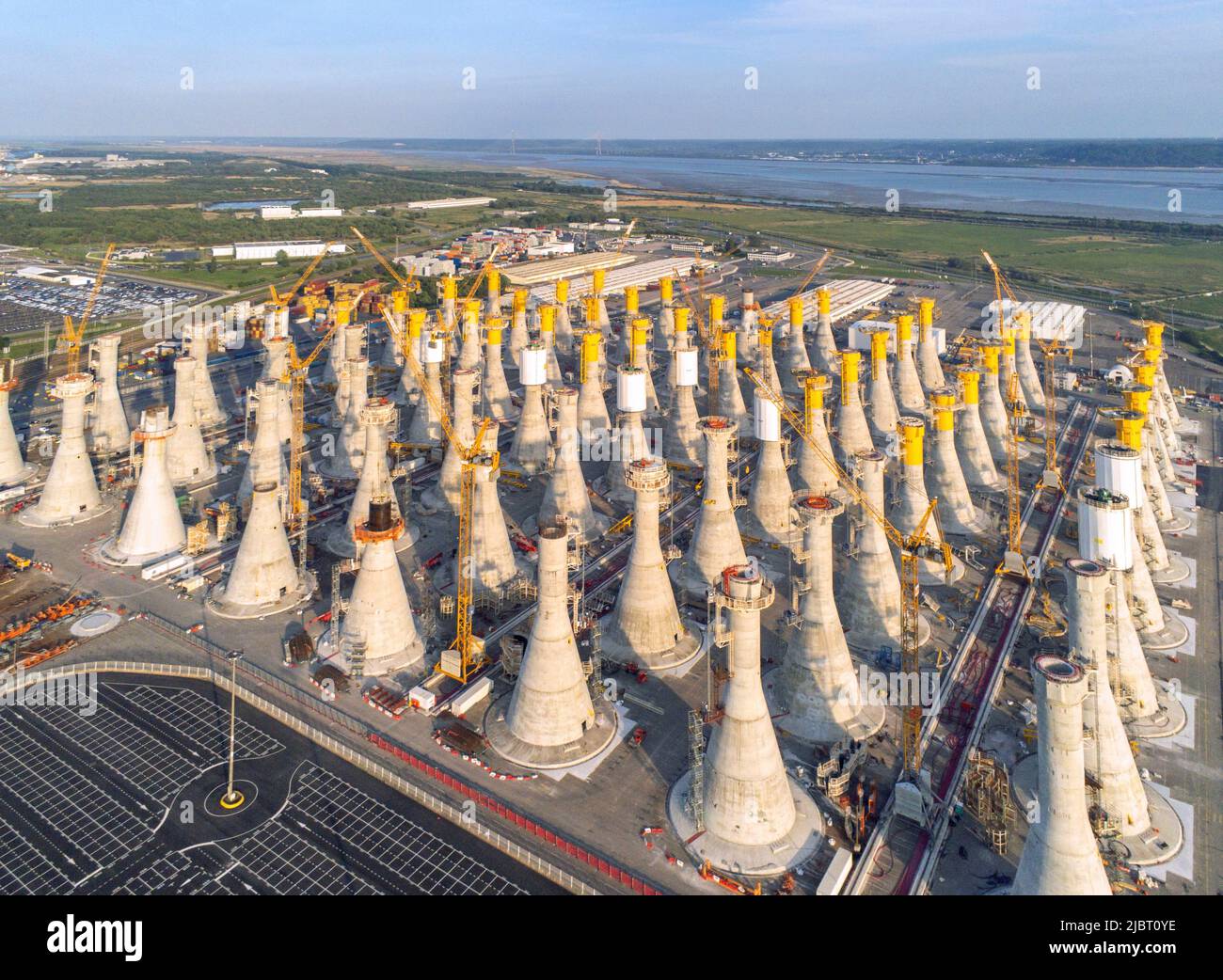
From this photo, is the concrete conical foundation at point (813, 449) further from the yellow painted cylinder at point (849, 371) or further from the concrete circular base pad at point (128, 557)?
the concrete circular base pad at point (128, 557)

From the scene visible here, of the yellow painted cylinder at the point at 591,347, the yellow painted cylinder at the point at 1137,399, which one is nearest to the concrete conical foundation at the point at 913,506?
the yellow painted cylinder at the point at 1137,399

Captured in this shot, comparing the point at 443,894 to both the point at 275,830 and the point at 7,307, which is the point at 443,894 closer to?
the point at 275,830

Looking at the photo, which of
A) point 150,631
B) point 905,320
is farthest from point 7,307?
point 905,320

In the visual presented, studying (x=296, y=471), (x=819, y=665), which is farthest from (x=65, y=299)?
(x=819, y=665)

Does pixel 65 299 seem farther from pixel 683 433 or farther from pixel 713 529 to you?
pixel 713 529

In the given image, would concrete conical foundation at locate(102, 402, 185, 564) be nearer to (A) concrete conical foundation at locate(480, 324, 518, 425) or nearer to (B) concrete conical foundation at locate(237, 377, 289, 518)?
(B) concrete conical foundation at locate(237, 377, 289, 518)

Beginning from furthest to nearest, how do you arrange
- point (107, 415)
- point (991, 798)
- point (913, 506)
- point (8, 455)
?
1. point (107, 415)
2. point (8, 455)
3. point (913, 506)
4. point (991, 798)
